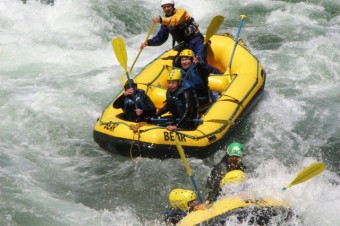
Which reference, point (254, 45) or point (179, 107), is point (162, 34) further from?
point (254, 45)

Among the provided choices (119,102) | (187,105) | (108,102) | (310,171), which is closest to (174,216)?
(310,171)

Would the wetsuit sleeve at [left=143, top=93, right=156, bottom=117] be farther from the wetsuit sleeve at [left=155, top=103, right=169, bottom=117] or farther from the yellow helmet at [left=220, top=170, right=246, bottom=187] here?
the yellow helmet at [left=220, top=170, right=246, bottom=187]

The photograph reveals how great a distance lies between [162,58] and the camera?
28.8ft

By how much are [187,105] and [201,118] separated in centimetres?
44

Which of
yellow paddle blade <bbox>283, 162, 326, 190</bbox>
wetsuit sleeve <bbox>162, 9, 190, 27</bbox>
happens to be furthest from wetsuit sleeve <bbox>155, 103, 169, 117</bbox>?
yellow paddle blade <bbox>283, 162, 326, 190</bbox>

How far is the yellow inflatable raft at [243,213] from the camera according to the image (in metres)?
4.99

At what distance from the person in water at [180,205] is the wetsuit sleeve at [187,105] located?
1.78 metres

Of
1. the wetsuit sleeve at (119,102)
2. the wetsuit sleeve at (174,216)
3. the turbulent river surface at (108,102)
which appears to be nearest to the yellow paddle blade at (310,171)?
the turbulent river surface at (108,102)

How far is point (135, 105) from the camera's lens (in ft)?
24.0

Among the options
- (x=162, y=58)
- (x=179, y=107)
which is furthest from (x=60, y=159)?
(x=162, y=58)

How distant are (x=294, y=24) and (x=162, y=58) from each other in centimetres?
444

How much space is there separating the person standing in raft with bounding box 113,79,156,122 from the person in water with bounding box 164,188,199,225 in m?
1.98

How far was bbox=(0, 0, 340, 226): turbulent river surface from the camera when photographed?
6215mm

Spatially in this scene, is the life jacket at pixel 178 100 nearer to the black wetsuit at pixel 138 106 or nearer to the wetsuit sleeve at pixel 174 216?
the black wetsuit at pixel 138 106
